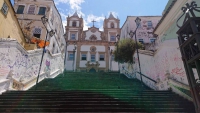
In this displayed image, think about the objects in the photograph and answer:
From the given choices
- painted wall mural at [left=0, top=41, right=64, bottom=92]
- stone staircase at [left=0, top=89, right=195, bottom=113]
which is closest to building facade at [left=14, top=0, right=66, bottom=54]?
painted wall mural at [left=0, top=41, right=64, bottom=92]

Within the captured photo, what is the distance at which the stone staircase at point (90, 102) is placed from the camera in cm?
494

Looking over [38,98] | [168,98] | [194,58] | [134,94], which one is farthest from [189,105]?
[38,98]

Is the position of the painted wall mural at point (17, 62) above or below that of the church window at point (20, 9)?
below

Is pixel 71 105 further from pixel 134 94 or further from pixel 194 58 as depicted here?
pixel 194 58

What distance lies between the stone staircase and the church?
1970 cm

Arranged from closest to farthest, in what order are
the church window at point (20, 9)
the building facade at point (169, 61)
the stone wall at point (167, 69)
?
the stone wall at point (167, 69) → the building facade at point (169, 61) → the church window at point (20, 9)

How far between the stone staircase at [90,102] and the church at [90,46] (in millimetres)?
19696

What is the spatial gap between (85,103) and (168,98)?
358 cm

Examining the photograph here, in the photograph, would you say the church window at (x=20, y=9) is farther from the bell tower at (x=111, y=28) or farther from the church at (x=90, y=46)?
the bell tower at (x=111, y=28)

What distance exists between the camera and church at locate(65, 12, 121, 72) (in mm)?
28375

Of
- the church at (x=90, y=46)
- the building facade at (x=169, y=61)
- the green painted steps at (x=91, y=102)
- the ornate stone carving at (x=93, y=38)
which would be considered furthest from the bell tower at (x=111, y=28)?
the green painted steps at (x=91, y=102)

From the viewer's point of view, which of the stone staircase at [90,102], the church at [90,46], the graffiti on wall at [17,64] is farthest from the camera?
the church at [90,46]

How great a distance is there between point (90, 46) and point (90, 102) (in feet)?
82.6

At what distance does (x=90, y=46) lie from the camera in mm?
Answer: 30281
